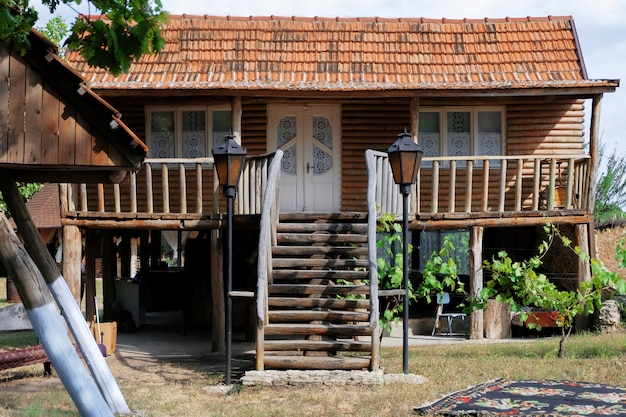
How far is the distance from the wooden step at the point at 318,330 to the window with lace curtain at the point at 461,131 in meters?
5.71

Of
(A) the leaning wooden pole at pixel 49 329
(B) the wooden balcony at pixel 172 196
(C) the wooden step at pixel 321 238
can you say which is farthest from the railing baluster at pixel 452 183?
(A) the leaning wooden pole at pixel 49 329

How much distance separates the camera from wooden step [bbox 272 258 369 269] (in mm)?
13492

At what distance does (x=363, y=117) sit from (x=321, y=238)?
12.9 ft

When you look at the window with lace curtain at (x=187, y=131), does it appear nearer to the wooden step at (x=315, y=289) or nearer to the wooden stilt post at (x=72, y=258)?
the wooden stilt post at (x=72, y=258)

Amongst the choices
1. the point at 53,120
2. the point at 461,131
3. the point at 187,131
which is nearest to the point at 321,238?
the point at 187,131

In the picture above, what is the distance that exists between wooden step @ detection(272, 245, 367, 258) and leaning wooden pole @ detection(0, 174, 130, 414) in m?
4.50

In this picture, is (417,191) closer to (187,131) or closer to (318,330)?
(318,330)

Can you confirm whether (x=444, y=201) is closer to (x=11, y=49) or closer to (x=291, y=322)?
(x=291, y=322)

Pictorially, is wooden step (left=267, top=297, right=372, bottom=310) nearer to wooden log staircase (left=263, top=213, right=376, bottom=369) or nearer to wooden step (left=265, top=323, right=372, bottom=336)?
wooden log staircase (left=263, top=213, right=376, bottom=369)

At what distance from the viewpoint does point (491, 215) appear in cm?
1606

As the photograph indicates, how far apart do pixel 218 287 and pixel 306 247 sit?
2626 millimetres

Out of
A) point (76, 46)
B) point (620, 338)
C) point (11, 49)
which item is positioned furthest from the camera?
point (620, 338)

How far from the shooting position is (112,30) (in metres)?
6.36

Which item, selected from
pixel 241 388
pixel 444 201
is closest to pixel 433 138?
pixel 444 201
